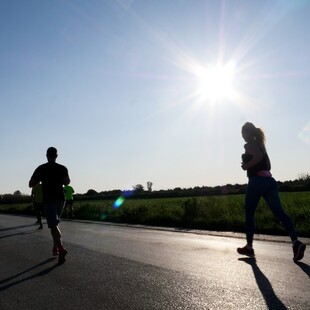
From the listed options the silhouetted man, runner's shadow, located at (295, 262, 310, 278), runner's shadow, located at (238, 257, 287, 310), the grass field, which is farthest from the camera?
the grass field

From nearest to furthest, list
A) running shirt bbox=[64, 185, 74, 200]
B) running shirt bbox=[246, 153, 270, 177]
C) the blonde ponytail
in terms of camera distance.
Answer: running shirt bbox=[246, 153, 270, 177]
the blonde ponytail
running shirt bbox=[64, 185, 74, 200]

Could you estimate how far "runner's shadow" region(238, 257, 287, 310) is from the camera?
430 centimetres

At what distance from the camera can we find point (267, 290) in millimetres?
4930

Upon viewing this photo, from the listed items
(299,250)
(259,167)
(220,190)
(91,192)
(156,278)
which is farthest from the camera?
(91,192)

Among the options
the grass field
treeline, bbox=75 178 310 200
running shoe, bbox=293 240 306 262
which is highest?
treeline, bbox=75 178 310 200

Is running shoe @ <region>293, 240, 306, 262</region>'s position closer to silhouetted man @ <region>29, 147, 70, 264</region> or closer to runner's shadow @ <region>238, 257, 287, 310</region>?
runner's shadow @ <region>238, 257, 287, 310</region>

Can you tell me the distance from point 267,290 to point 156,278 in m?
1.46

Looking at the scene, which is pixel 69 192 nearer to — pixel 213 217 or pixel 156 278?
pixel 213 217

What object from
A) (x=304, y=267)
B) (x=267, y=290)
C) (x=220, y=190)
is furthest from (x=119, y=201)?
(x=267, y=290)

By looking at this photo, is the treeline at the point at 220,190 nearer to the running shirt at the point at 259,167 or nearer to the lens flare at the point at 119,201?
the lens flare at the point at 119,201

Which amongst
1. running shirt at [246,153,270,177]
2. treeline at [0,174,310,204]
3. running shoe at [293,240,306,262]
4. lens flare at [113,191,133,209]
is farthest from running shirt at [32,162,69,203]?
treeline at [0,174,310,204]

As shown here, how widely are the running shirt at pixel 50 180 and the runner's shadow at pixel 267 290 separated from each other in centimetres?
340

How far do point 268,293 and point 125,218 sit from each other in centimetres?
1438

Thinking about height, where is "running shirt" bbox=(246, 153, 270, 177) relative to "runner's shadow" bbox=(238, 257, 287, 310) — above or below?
above
